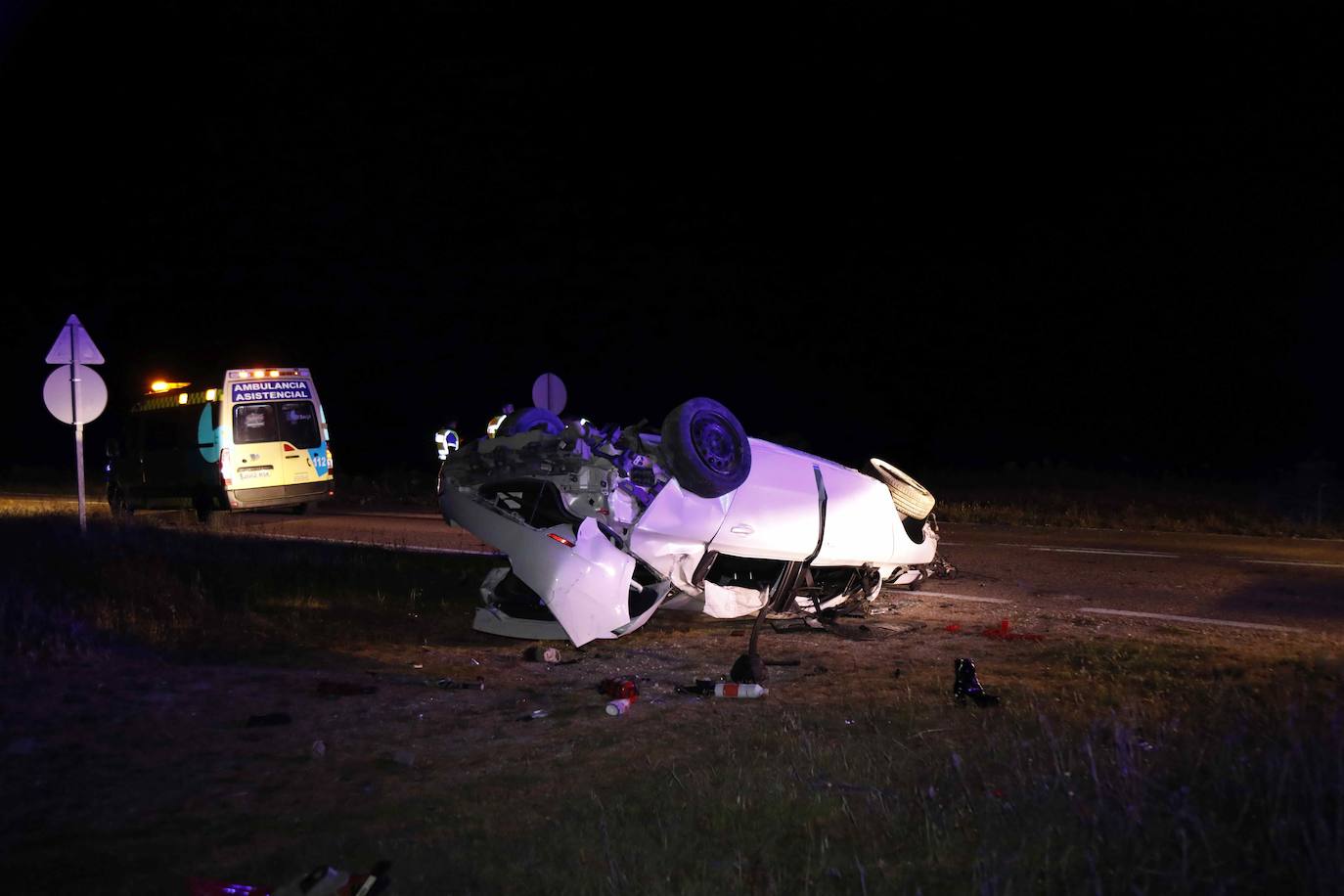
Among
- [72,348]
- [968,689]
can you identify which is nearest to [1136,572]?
[968,689]

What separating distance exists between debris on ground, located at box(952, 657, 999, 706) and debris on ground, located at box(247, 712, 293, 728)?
147 inches

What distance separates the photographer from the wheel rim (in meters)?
6.90

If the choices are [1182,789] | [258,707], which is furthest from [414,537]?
[1182,789]

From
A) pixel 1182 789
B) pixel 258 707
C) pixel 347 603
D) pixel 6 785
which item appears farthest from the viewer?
pixel 347 603

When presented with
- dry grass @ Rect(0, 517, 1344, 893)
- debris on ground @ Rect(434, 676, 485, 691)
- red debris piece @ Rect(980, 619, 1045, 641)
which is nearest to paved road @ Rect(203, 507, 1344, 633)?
red debris piece @ Rect(980, 619, 1045, 641)

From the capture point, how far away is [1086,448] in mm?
38281

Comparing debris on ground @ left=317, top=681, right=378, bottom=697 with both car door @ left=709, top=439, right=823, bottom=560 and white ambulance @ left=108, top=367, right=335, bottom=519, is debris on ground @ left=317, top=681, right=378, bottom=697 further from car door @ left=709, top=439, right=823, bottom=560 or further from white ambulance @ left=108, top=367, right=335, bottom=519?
white ambulance @ left=108, top=367, right=335, bottom=519

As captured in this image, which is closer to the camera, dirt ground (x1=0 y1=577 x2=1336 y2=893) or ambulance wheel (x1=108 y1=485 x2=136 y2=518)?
dirt ground (x1=0 y1=577 x2=1336 y2=893)

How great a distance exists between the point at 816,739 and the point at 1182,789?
174 cm

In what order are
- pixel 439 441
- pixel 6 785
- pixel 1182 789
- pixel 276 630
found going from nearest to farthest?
pixel 1182 789 → pixel 6 785 → pixel 439 441 → pixel 276 630

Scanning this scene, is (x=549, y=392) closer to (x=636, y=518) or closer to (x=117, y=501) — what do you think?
(x=117, y=501)

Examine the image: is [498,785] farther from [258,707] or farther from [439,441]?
[439,441]

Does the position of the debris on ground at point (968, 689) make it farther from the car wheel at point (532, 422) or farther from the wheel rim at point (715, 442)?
the car wheel at point (532, 422)

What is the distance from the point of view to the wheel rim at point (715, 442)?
6.90m
